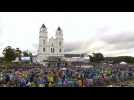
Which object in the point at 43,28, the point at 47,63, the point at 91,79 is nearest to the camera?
the point at 91,79

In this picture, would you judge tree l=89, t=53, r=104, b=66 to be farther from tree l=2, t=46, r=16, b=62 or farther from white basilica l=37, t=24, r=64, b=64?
tree l=2, t=46, r=16, b=62

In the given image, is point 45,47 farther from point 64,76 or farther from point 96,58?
point 64,76

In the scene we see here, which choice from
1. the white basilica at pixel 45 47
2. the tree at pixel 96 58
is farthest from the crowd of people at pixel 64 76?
the white basilica at pixel 45 47

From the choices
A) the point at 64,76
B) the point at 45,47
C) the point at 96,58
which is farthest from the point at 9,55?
the point at 64,76

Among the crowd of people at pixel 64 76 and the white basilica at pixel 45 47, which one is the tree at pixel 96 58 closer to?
the crowd of people at pixel 64 76

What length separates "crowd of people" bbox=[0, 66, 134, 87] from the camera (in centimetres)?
619

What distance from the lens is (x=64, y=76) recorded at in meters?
6.65

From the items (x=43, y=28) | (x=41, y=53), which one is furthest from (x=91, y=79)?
(x=41, y=53)

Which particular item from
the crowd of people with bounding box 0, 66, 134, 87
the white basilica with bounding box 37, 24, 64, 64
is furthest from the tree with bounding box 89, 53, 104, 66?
the white basilica with bounding box 37, 24, 64, 64

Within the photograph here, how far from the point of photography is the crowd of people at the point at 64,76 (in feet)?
20.3
